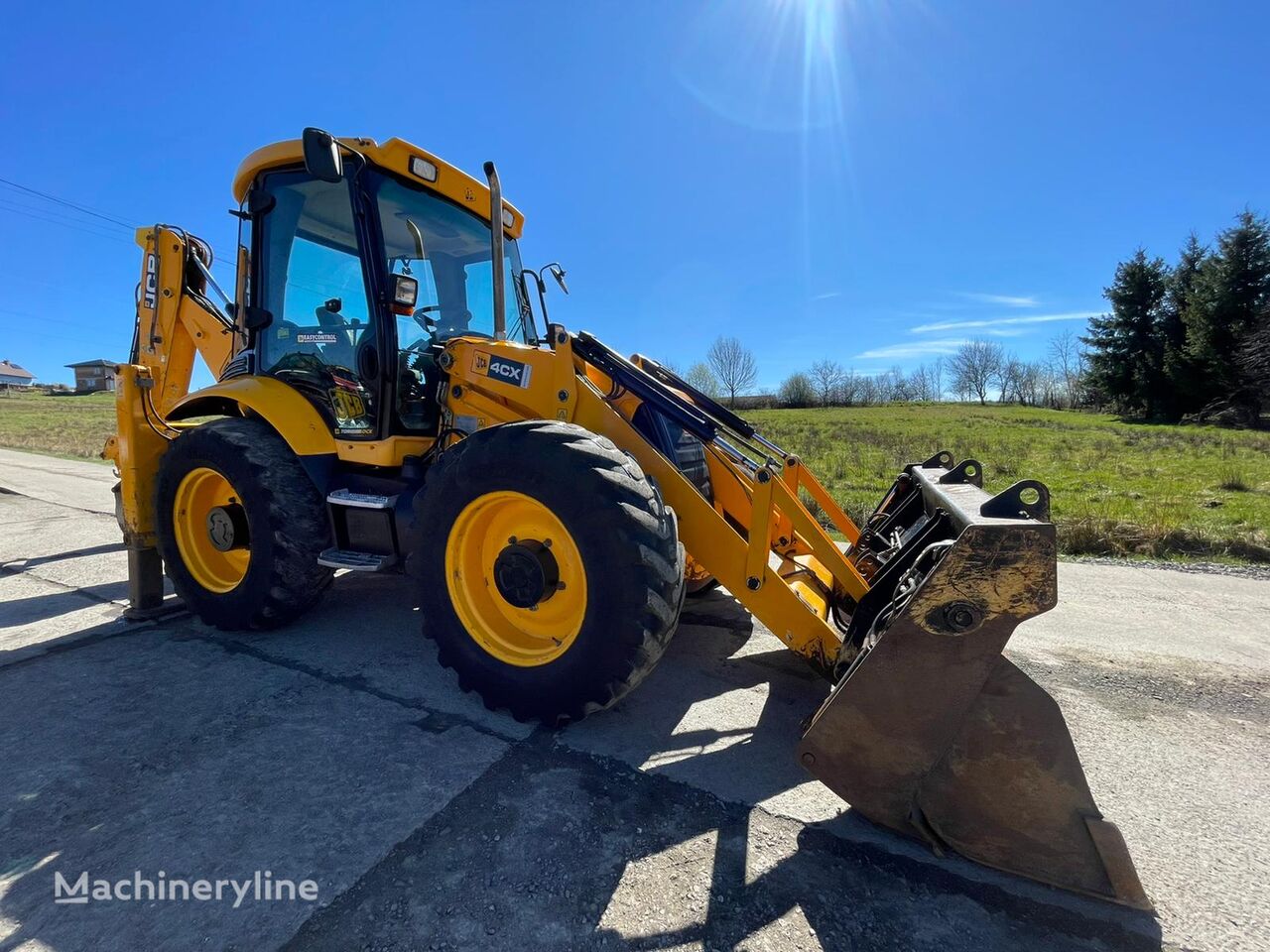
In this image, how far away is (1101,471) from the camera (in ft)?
40.5

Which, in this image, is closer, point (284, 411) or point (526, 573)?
point (526, 573)

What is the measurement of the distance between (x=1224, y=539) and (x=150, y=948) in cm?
894

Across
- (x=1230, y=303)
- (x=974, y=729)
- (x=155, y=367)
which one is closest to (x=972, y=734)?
(x=974, y=729)

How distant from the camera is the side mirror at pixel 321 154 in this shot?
305 cm

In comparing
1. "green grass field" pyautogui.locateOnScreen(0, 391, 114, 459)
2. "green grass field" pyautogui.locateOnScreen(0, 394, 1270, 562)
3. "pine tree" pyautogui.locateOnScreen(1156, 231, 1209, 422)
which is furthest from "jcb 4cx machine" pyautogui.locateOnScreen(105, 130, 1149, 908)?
"pine tree" pyautogui.locateOnScreen(1156, 231, 1209, 422)

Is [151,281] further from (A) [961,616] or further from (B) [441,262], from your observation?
(A) [961,616]

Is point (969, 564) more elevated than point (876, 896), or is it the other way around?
point (969, 564)

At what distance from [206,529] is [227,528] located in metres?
0.41

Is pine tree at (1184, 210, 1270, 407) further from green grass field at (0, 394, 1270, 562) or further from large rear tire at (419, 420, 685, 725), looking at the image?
large rear tire at (419, 420, 685, 725)

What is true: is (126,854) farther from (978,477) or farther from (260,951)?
(978,477)

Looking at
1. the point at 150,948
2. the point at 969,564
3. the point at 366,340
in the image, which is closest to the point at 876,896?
the point at 969,564

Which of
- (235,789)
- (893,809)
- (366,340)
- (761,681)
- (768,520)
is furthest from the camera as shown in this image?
(366,340)

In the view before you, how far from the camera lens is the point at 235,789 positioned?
2.28m

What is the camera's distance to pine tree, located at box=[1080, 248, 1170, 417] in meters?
33.0
